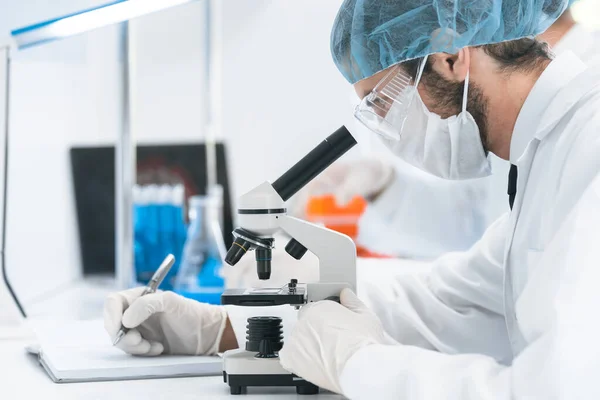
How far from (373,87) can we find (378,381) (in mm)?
525

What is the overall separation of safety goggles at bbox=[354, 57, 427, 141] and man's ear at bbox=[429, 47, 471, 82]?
0.02 meters

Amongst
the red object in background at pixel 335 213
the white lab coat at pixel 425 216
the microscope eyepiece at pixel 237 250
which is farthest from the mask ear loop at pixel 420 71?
the red object in background at pixel 335 213

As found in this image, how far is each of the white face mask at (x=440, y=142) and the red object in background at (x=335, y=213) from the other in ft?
4.72

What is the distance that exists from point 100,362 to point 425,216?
5.97 feet

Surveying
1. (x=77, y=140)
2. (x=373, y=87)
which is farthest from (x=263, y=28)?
(x=373, y=87)

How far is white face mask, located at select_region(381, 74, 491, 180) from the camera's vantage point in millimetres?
1206

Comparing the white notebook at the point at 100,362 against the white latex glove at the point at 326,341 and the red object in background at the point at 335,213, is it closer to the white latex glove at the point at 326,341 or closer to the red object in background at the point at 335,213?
the white latex glove at the point at 326,341

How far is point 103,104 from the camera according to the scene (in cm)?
332

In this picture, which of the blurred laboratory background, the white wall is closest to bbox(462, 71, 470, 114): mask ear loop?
the blurred laboratory background

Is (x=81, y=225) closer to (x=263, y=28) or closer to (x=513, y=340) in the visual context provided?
(x=263, y=28)

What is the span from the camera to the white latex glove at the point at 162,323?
1168mm

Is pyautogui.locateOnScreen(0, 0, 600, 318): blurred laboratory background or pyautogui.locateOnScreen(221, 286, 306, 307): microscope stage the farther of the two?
pyautogui.locateOnScreen(0, 0, 600, 318): blurred laboratory background

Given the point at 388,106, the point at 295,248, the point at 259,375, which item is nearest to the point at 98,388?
the point at 259,375

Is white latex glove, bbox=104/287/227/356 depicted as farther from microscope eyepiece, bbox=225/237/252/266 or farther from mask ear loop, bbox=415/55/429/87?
mask ear loop, bbox=415/55/429/87
